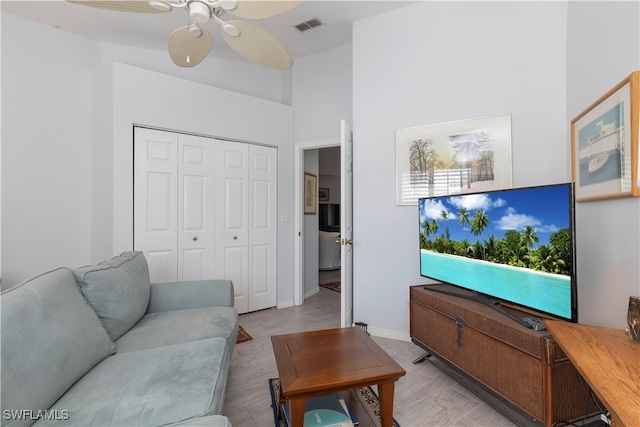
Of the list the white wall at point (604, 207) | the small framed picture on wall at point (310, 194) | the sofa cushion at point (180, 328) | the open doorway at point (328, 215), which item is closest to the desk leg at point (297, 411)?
the sofa cushion at point (180, 328)

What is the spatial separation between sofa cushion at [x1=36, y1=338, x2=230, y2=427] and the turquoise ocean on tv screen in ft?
5.26

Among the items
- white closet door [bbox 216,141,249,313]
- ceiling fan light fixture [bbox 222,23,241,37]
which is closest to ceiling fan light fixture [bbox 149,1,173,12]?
ceiling fan light fixture [bbox 222,23,241,37]

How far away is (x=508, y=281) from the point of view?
1.68m

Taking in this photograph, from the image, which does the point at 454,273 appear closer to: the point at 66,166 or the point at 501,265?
the point at 501,265

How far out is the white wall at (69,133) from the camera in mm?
2514

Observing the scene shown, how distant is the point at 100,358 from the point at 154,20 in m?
2.88

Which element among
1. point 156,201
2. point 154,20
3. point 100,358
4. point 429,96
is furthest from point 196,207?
point 429,96

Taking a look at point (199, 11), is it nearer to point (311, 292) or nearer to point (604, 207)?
point (604, 207)

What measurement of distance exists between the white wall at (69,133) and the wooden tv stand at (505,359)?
2.85 m

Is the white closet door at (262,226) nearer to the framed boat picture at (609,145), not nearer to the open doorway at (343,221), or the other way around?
the open doorway at (343,221)

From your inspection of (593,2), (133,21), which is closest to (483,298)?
(593,2)

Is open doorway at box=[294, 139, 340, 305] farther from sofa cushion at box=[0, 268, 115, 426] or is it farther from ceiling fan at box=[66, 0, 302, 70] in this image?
sofa cushion at box=[0, 268, 115, 426]

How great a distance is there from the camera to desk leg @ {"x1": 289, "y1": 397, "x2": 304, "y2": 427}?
3.88ft

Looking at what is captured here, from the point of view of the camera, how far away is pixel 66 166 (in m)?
2.79
